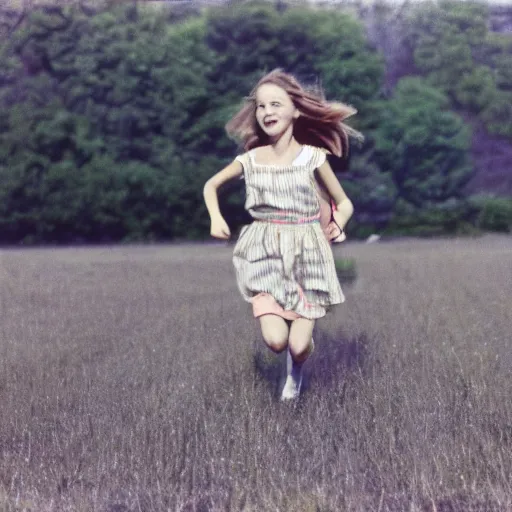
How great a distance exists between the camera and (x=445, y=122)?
35.8 m

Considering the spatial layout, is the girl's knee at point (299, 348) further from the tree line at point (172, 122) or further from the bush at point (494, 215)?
the bush at point (494, 215)

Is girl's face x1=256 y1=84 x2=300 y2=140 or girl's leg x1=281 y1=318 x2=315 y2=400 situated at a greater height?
girl's face x1=256 y1=84 x2=300 y2=140

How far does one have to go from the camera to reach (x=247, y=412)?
5.20 m

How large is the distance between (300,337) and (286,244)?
0.51m

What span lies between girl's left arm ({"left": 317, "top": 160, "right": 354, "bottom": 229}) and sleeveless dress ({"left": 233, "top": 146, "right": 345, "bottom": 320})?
7 cm

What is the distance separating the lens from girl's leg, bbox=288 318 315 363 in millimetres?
5359

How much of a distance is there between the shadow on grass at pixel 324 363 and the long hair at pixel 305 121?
1514 mm

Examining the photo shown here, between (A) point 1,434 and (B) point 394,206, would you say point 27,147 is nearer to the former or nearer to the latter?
(B) point 394,206

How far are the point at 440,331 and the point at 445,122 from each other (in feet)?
91.7

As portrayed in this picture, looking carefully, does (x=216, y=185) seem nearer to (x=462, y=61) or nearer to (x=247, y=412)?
(x=247, y=412)

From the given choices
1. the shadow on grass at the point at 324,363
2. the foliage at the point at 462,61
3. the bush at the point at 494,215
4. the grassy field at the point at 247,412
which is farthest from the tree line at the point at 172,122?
the shadow on grass at the point at 324,363

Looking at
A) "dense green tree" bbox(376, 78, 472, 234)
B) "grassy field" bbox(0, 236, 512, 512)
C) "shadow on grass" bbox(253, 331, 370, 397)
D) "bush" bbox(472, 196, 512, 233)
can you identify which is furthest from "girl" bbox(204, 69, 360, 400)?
"dense green tree" bbox(376, 78, 472, 234)

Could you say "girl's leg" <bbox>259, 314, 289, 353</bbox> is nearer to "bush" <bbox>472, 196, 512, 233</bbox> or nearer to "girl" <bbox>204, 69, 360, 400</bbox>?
"girl" <bbox>204, 69, 360, 400</bbox>

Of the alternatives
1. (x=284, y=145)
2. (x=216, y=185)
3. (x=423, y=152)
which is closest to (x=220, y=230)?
(x=216, y=185)
